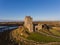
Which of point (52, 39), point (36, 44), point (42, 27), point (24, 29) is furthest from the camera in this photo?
point (42, 27)

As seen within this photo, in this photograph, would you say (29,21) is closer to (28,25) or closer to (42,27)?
(28,25)

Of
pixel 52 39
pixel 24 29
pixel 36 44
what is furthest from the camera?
pixel 24 29

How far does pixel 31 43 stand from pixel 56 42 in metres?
8.49

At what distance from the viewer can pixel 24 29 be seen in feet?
283

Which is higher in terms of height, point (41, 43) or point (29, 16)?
point (29, 16)

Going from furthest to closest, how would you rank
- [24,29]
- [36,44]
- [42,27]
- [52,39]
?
[42,27]
[24,29]
[52,39]
[36,44]

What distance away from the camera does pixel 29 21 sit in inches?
3519

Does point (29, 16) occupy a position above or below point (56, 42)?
above

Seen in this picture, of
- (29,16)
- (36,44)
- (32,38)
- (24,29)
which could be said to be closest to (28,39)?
(32,38)

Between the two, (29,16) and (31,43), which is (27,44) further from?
(29,16)

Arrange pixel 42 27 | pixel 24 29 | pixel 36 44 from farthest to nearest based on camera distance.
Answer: pixel 42 27, pixel 24 29, pixel 36 44

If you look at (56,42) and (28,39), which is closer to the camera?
(56,42)

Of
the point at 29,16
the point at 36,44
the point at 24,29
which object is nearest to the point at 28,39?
the point at 36,44

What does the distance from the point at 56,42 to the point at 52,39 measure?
4503 mm
